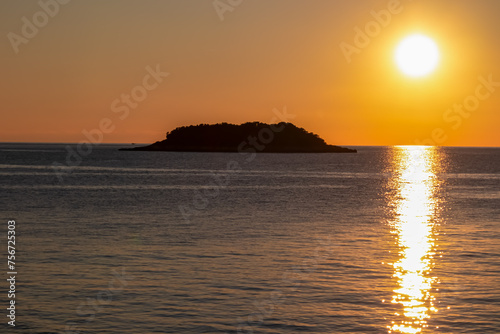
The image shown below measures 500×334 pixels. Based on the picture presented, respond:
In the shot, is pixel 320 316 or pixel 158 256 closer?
pixel 320 316

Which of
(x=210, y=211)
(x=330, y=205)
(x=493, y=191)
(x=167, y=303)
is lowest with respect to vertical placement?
(x=167, y=303)

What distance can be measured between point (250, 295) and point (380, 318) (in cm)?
471

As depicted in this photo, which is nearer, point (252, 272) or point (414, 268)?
point (252, 272)

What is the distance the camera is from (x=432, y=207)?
5828cm

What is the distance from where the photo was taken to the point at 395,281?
24.9 metres

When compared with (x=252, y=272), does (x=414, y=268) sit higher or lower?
higher

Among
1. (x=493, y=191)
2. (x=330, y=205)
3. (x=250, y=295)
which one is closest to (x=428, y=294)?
(x=250, y=295)

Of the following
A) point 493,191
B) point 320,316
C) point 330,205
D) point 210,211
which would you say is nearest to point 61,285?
point 320,316

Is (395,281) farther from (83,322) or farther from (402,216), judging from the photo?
(402,216)

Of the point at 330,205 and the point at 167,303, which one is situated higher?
the point at 330,205

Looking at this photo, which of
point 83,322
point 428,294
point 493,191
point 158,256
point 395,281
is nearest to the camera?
point 83,322

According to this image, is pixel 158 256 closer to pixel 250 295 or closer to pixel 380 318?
pixel 250 295

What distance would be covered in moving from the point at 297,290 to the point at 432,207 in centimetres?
3773

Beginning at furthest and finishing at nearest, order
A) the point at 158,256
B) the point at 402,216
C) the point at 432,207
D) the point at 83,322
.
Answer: the point at 432,207 < the point at 402,216 < the point at 158,256 < the point at 83,322
